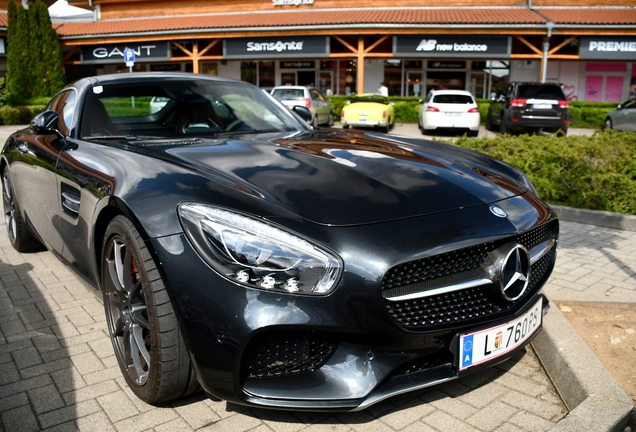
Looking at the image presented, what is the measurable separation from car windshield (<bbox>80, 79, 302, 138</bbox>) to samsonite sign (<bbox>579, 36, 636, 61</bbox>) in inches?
990

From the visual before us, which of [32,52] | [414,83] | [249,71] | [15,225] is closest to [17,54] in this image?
[32,52]

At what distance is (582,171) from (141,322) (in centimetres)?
555

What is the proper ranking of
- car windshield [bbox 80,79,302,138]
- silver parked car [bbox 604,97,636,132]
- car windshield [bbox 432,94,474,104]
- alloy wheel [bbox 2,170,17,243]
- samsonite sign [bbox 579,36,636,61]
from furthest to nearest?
samsonite sign [bbox 579,36,636,61], car windshield [bbox 432,94,474,104], silver parked car [bbox 604,97,636,132], alloy wheel [bbox 2,170,17,243], car windshield [bbox 80,79,302,138]

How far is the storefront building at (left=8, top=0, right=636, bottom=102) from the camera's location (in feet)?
84.0

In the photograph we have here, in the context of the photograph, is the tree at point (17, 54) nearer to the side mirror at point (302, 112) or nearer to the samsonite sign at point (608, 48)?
the samsonite sign at point (608, 48)

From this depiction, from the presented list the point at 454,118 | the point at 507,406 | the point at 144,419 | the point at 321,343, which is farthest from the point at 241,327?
the point at 454,118

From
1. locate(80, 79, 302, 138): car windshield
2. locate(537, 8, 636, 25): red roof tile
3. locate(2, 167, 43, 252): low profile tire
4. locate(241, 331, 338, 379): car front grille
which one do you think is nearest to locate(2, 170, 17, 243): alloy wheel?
locate(2, 167, 43, 252): low profile tire

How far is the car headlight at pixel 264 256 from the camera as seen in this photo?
2.20 meters

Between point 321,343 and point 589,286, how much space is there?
2.74m

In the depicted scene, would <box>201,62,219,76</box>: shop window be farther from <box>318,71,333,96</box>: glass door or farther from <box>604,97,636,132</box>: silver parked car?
<box>604,97,636,132</box>: silver parked car

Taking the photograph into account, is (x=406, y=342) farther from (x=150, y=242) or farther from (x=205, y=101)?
(x=205, y=101)

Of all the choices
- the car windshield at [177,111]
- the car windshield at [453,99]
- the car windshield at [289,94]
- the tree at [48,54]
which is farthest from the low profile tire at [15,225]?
the tree at [48,54]

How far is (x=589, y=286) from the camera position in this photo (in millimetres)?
4238

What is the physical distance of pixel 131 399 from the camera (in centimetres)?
272
